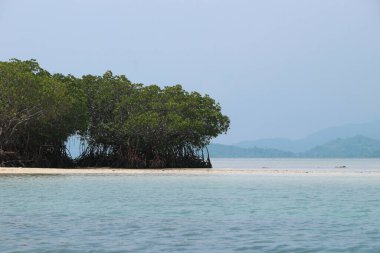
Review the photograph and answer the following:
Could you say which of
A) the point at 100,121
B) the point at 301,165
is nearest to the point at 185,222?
the point at 100,121

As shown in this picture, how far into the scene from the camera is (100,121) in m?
50.2

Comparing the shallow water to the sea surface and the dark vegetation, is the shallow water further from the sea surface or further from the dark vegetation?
the sea surface

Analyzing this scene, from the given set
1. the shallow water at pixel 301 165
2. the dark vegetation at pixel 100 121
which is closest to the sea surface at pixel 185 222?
the dark vegetation at pixel 100 121

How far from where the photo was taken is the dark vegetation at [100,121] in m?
39.8

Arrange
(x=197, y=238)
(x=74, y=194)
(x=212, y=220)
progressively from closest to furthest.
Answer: (x=197, y=238) → (x=212, y=220) → (x=74, y=194)

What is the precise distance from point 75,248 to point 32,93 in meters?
31.1

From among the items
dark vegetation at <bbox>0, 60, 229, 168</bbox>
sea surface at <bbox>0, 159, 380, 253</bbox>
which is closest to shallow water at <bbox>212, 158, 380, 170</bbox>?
dark vegetation at <bbox>0, 60, 229, 168</bbox>

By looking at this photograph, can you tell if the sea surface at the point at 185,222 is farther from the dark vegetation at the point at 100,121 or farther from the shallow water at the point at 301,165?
the shallow water at the point at 301,165

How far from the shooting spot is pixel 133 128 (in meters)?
46.2

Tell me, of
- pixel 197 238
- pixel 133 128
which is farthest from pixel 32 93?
pixel 197 238

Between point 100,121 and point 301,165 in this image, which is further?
point 301,165

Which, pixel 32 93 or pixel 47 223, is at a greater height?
pixel 32 93

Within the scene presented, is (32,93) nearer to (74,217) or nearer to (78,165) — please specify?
(78,165)

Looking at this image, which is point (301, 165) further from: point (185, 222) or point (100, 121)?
point (185, 222)
